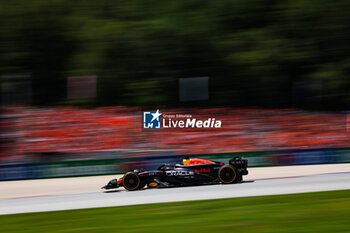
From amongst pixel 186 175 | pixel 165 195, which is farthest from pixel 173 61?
pixel 165 195

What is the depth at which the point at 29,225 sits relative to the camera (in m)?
9.00

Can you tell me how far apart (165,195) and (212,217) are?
9.23ft

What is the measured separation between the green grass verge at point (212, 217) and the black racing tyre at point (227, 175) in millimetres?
1647

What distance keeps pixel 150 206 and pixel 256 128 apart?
1141cm

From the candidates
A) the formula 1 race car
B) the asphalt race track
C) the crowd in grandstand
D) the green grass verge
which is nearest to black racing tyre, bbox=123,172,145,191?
the formula 1 race car

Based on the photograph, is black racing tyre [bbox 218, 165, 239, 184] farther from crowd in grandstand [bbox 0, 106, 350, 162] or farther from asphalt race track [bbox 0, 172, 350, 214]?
crowd in grandstand [bbox 0, 106, 350, 162]

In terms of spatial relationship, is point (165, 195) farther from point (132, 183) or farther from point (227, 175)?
point (227, 175)

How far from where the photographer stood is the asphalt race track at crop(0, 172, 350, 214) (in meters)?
10.9

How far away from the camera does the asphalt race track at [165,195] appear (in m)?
10.9

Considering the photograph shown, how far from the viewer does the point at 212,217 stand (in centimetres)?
868

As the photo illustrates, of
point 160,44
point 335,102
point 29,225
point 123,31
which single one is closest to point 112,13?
point 123,31

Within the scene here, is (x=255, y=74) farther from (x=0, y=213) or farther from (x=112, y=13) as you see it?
(x=0, y=213)

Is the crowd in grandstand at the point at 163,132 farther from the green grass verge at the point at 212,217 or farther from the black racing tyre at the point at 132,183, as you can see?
the green grass verge at the point at 212,217

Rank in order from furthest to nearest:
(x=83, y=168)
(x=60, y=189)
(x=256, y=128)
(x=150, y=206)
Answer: (x=256, y=128) < (x=83, y=168) < (x=60, y=189) < (x=150, y=206)
